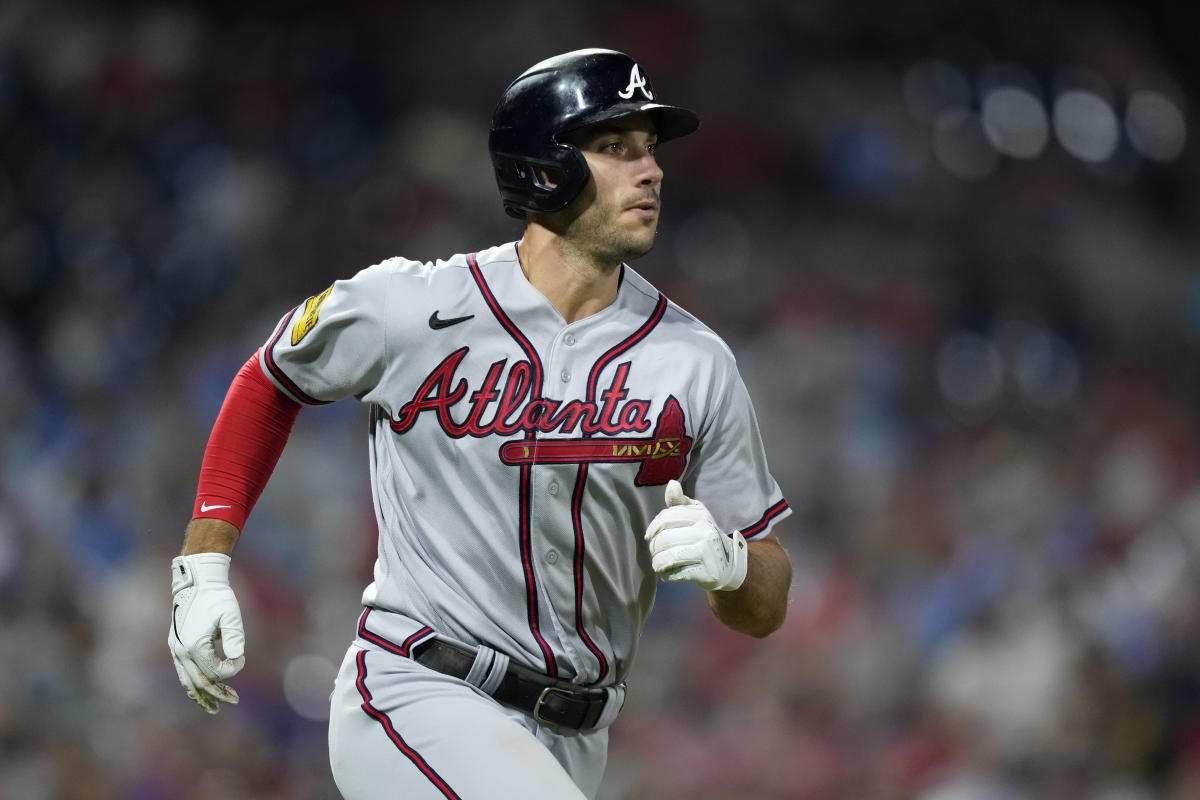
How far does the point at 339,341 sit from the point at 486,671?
0.75 m

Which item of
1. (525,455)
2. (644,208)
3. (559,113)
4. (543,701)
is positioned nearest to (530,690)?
(543,701)

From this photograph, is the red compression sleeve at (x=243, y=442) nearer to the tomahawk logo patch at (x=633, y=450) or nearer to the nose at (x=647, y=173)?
the tomahawk logo patch at (x=633, y=450)

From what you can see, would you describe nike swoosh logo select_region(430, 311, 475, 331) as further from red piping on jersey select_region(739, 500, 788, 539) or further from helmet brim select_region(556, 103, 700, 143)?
red piping on jersey select_region(739, 500, 788, 539)

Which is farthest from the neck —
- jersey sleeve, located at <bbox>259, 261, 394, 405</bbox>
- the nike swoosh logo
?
jersey sleeve, located at <bbox>259, 261, 394, 405</bbox>

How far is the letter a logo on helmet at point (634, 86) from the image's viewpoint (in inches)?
120

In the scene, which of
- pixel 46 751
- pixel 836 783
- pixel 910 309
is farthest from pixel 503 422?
pixel 910 309

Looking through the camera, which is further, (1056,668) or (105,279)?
(105,279)

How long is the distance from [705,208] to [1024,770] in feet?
12.7

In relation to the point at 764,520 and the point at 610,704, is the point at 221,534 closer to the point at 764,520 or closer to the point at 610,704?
the point at 610,704

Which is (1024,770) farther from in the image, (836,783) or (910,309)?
(910,309)

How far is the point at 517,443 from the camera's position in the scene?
2.95m

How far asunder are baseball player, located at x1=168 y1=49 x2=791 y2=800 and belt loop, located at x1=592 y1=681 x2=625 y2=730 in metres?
0.01

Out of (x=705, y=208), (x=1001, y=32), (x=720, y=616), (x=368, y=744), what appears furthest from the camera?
(x=1001, y=32)

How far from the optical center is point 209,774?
6027mm
